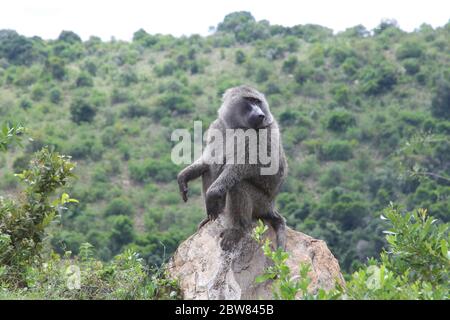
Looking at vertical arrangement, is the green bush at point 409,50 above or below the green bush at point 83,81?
above

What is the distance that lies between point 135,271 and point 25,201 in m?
1.44

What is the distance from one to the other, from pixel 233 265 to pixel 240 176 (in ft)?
→ 2.19

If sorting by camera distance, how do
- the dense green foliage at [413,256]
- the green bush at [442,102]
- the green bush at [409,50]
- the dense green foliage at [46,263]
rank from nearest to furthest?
the dense green foliage at [413,256], the dense green foliage at [46,263], the green bush at [442,102], the green bush at [409,50]

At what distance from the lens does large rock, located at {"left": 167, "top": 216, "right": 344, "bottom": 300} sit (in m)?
5.90

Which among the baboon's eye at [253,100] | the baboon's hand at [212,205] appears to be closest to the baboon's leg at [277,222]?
the baboon's hand at [212,205]

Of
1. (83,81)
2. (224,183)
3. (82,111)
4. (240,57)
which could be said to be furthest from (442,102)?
(224,183)

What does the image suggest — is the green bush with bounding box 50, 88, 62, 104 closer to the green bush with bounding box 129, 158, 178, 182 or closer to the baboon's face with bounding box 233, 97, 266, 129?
the green bush with bounding box 129, 158, 178, 182

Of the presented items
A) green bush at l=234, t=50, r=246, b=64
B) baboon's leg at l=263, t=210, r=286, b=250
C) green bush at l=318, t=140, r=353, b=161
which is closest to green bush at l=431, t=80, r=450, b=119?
green bush at l=318, t=140, r=353, b=161

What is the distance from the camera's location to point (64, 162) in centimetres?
711

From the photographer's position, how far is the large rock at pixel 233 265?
590 cm

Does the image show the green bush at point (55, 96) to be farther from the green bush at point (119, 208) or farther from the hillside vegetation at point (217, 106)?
the green bush at point (119, 208)

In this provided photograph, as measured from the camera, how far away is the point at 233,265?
606cm

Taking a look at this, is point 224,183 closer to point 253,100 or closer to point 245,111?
point 245,111
